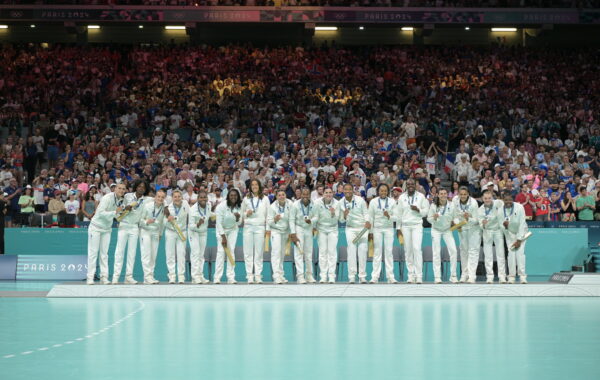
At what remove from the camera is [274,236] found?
1816 centimetres

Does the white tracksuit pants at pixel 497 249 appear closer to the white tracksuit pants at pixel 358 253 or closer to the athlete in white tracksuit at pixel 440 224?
the athlete in white tracksuit at pixel 440 224

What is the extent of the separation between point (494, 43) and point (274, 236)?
80.1 ft

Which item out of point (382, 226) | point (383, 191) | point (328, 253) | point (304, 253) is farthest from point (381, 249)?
point (304, 253)

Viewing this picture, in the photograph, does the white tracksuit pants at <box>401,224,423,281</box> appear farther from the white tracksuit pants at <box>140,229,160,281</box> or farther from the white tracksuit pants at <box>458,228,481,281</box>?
the white tracksuit pants at <box>140,229,160,281</box>

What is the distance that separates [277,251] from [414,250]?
3.22 meters

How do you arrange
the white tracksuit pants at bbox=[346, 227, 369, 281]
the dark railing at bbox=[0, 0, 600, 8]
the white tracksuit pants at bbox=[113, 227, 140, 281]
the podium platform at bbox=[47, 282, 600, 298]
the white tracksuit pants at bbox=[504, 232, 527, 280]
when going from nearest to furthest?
the podium platform at bbox=[47, 282, 600, 298] < the white tracksuit pants at bbox=[113, 227, 140, 281] < the white tracksuit pants at bbox=[346, 227, 369, 281] < the white tracksuit pants at bbox=[504, 232, 527, 280] < the dark railing at bbox=[0, 0, 600, 8]

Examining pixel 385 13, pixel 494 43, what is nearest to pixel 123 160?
pixel 385 13

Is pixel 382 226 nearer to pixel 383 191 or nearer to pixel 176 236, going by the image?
pixel 383 191


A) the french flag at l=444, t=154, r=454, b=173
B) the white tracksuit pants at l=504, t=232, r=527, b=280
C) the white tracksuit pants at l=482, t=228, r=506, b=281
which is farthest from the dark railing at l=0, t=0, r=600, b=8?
the white tracksuit pants at l=504, t=232, r=527, b=280

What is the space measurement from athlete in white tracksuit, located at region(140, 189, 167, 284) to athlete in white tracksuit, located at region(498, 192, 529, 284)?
7.95m

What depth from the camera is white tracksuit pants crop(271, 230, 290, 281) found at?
18109 mm

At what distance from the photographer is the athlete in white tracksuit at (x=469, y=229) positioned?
18109 millimetres

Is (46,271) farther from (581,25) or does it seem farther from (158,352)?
(581,25)

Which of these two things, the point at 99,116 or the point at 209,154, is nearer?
the point at 209,154
